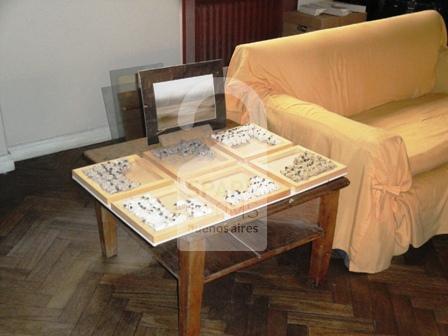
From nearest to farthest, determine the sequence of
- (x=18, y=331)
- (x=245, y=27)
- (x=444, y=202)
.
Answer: (x=18, y=331) < (x=444, y=202) < (x=245, y=27)

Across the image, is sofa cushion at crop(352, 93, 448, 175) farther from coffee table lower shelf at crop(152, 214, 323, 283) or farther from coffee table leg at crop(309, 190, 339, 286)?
coffee table lower shelf at crop(152, 214, 323, 283)

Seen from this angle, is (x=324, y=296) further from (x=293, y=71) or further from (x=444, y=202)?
(x=293, y=71)

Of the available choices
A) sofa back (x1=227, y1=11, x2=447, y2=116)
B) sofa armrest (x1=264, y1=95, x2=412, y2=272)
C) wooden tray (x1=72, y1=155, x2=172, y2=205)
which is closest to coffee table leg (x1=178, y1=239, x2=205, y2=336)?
wooden tray (x1=72, y1=155, x2=172, y2=205)

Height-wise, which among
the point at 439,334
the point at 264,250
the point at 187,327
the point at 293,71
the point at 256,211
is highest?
the point at 293,71

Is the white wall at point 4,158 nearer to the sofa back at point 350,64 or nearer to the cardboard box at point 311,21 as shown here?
the sofa back at point 350,64

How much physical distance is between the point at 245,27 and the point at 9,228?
210 centimetres

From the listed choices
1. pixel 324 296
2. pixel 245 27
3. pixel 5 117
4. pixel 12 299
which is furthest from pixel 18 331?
pixel 245 27

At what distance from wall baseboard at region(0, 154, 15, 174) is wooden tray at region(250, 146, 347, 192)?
1592 millimetres

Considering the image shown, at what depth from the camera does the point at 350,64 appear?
2621 millimetres

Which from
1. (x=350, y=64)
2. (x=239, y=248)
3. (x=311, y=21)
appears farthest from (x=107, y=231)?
(x=311, y=21)

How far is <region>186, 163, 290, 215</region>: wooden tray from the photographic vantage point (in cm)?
158

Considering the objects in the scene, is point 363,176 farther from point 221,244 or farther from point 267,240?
point 221,244

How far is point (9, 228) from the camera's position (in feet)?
Result: 7.80

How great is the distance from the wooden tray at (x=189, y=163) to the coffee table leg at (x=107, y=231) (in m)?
0.36
